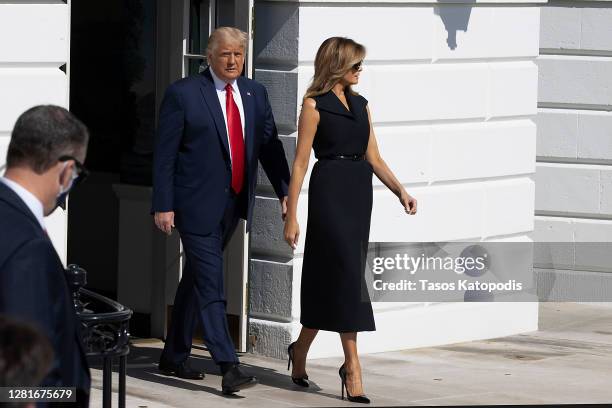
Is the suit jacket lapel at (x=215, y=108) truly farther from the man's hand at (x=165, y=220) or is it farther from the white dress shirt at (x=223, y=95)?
the man's hand at (x=165, y=220)

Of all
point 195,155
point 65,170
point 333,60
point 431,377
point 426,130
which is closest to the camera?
point 65,170

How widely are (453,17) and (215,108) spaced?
2373 millimetres

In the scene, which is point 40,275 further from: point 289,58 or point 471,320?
point 471,320

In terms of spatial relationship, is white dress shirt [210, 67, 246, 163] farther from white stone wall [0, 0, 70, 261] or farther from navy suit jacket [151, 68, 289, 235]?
white stone wall [0, 0, 70, 261]

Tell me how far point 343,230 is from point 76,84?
→ 3952 millimetres

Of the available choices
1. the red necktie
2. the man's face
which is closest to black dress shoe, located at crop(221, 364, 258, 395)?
the red necktie

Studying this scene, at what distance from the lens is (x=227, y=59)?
24.1ft

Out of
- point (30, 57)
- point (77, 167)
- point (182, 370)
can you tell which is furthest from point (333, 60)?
point (77, 167)

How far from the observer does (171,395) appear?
732 cm

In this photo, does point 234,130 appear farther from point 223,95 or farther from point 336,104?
point 336,104

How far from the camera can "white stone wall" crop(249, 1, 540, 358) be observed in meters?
8.37

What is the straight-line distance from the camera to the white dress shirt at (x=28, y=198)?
347 cm

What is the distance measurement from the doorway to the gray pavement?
0.44 metres

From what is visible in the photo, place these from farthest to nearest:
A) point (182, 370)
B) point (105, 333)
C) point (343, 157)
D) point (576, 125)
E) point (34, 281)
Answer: point (576, 125)
point (182, 370)
point (343, 157)
point (105, 333)
point (34, 281)
